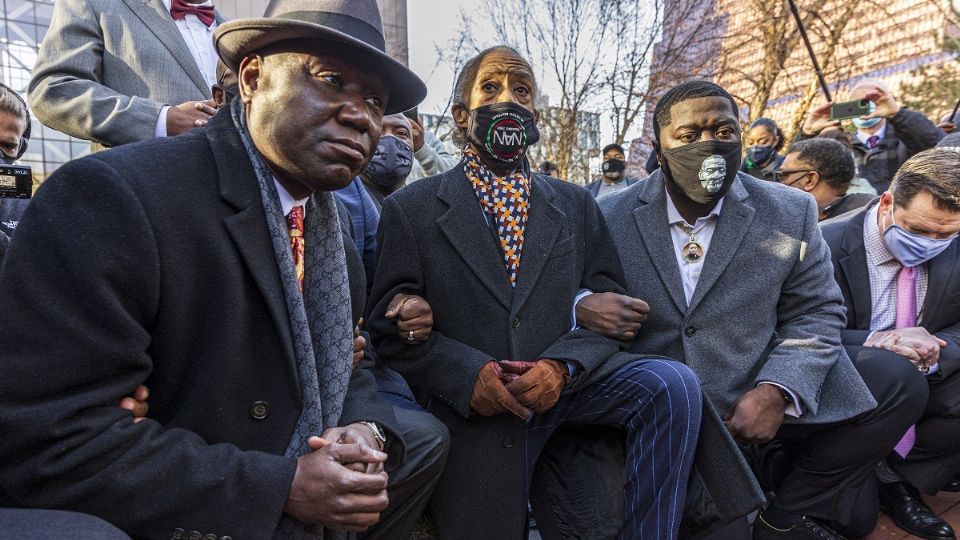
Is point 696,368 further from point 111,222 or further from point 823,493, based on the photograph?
point 111,222

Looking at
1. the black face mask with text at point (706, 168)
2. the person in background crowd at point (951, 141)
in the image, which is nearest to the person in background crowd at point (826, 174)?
the person in background crowd at point (951, 141)

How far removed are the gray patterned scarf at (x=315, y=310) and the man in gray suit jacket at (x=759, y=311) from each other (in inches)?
A: 60.2

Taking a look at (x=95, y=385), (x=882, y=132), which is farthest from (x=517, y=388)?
(x=882, y=132)

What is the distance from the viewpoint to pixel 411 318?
2.36 meters

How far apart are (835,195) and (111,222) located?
16.3 ft

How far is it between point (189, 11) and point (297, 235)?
1.67 m

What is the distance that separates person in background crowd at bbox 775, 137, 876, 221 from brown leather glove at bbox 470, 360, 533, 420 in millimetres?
3555

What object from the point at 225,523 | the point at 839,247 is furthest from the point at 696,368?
the point at 225,523

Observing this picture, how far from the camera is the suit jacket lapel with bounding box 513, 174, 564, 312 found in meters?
2.52

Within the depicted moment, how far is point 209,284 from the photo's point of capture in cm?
158

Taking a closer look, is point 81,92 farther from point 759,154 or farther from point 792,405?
point 759,154

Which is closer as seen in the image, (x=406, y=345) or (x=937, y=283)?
(x=406, y=345)

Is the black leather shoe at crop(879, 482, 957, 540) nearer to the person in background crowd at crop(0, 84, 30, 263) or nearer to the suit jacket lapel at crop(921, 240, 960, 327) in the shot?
the suit jacket lapel at crop(921, 240, 960, 327)

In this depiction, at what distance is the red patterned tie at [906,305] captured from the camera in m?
3.36
